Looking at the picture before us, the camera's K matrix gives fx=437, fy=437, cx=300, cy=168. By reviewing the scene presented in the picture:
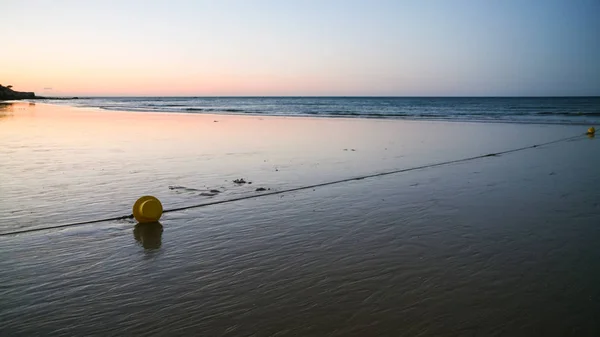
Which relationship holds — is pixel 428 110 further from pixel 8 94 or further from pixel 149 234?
pixel 8 94

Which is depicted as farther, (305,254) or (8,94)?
(8,94)

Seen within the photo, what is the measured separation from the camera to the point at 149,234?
584 cm

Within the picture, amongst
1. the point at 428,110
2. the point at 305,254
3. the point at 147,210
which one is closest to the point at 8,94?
the point at 428,110

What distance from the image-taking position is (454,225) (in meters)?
6.19

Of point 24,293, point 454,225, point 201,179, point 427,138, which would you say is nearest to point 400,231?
point 454,225

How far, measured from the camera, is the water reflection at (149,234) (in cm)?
547

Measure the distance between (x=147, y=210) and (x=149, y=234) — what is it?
463 millimetres

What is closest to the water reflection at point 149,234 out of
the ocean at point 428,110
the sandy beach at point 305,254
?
the sandy beach at point 305,254

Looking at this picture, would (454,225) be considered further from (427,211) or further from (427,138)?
(427,138)

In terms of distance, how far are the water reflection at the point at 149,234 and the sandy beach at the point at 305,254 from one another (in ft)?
0.12

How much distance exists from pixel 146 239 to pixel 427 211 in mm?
4233

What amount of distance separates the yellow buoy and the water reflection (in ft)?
0.27

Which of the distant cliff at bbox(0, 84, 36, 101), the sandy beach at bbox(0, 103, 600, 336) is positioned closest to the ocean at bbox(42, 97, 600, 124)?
the distant cliff at bbox(0, 84, 36, 101)

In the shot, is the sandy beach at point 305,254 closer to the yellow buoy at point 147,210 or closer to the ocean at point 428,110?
the yellow buoy at point 147,210
